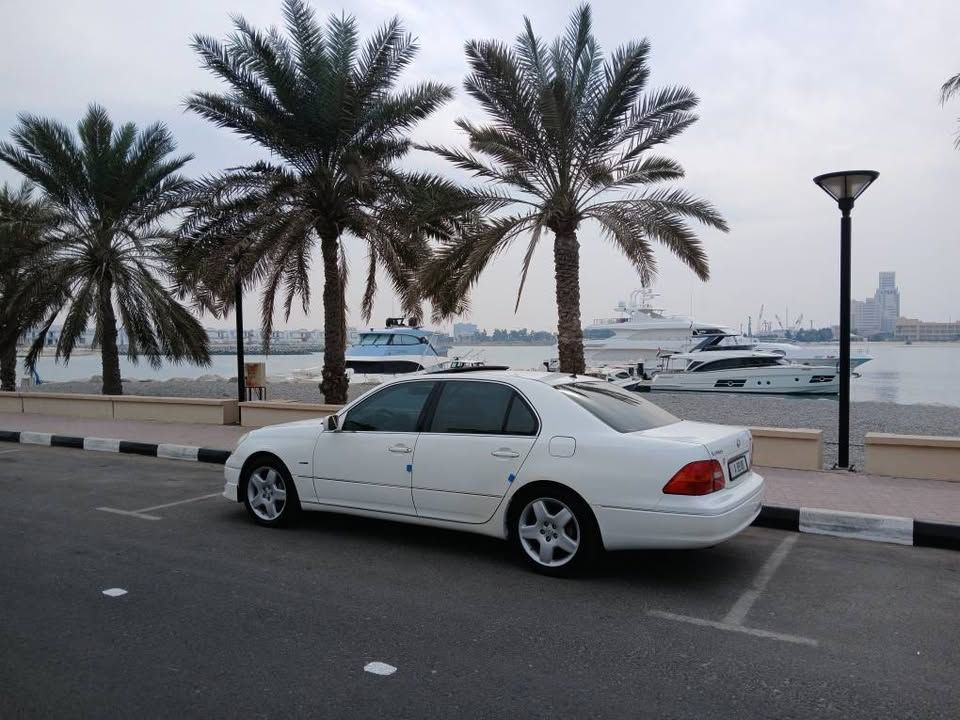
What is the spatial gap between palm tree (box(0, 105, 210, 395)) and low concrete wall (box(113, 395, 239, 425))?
2944mm

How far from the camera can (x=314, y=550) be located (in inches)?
239

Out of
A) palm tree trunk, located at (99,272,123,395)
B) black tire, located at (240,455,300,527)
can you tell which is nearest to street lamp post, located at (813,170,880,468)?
black tire, located at (240,455,300,527)

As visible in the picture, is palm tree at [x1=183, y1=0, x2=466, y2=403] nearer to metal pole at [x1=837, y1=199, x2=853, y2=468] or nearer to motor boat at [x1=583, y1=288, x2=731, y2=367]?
metal pole at [x1=837, y1=199, x2=853, y2=468]

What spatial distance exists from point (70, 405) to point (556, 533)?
14813 mm

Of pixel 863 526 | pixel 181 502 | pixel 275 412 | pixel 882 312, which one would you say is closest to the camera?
pixel 863 526

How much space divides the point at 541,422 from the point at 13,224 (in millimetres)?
17402

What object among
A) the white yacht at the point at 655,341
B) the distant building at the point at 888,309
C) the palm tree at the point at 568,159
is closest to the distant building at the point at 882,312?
the distant building at the point at 888,309

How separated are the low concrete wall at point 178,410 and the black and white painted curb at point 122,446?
212 cm

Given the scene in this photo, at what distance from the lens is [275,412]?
13.5 meters

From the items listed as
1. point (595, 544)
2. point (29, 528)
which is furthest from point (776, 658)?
point (29, 528)

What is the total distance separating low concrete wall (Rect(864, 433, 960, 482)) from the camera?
8469mm

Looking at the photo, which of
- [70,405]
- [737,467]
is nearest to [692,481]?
[737,467]

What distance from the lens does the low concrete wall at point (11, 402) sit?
58.4ft

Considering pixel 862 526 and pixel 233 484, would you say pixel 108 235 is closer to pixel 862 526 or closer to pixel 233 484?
pixel 233 484
